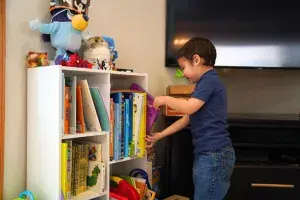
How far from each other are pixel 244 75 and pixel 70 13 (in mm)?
1376

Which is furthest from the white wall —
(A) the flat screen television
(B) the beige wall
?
(A) the flat screen television

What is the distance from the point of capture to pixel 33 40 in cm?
142

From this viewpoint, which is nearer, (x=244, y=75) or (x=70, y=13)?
(x=70, y=13)

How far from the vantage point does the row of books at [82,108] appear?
127 cm

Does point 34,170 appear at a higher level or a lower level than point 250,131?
lower

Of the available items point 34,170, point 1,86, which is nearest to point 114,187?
point 34,170

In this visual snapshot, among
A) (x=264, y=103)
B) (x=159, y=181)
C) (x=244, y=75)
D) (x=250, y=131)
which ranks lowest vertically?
(x=159, y=181)

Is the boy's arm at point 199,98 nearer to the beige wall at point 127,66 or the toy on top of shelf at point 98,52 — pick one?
the toy on top of shelf at point 98,52

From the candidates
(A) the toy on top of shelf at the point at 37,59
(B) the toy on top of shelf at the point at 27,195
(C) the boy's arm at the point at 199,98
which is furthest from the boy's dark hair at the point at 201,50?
(B) the toy on top of shelf at the point at 27,195

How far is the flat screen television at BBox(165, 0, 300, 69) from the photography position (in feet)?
6.81

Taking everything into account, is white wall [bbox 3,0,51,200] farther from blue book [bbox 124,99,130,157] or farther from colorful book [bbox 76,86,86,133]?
blue book [bbox 124,99,130,157]

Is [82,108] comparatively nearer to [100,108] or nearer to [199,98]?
[100,108]

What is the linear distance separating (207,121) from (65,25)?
0.77 meters

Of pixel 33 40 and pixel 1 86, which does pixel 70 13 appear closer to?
pixel 33 40
